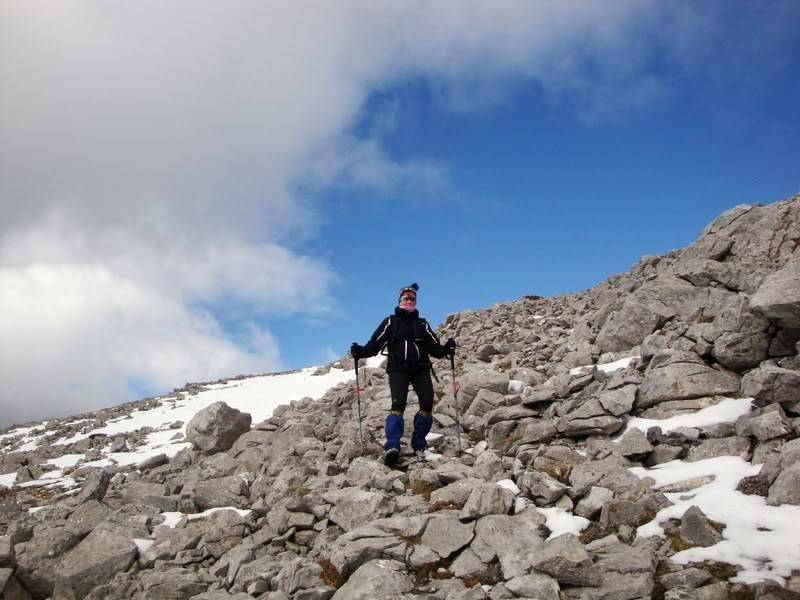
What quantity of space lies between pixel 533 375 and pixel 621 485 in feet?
27.8

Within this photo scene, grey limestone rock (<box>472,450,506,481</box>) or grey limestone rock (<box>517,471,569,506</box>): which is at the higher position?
grey limestone rock (<box>472,450,506,481</box>)

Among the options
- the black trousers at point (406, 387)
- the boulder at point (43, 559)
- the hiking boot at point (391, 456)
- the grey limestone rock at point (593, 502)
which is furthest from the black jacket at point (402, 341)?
the boulder at point (43, 559)

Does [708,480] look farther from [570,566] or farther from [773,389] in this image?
[570,566]

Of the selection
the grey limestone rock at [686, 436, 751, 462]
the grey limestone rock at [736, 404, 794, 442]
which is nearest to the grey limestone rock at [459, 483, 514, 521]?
the grey limestone rock at [686, 436, 751, 462]

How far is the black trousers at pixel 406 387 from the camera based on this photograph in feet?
40.3

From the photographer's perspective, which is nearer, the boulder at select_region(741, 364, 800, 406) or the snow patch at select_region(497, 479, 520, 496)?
the boulder at select_region(741, 364, 800, 406)

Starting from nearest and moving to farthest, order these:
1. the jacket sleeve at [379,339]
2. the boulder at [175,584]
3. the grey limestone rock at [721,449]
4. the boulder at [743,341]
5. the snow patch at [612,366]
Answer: the boulder at [175,584] → the grey limestone rock at [721,449] → the boulder at [743,341] → the jacket sleeve at [379,339] → the snow patch at [612,366]

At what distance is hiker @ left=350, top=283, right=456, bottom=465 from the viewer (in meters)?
12.3

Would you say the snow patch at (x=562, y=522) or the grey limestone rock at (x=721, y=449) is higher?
the grey limestone rock at (x=721, y=449)

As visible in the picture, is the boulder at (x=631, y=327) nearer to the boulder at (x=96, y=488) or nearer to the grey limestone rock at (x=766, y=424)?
the grey limestone rock at (x=766, y=424)

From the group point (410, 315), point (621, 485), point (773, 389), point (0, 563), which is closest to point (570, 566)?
point (621, 485)

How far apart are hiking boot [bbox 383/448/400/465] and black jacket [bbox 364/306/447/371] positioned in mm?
1916

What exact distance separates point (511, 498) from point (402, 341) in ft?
16.1

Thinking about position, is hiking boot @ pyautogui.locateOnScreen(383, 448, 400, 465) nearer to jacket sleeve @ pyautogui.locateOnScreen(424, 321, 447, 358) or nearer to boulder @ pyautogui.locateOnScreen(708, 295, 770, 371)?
jacket sleeve @ pyautogui.locateOnScreen(424, 321, 447, 358)
